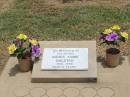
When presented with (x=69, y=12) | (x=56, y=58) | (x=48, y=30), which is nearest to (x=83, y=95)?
(x=56, y=58)

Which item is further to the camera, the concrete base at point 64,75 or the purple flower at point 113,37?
the purple flower at point 113,37

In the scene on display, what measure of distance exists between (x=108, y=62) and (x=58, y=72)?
2.42 ft

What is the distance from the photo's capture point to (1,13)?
24.8 feet

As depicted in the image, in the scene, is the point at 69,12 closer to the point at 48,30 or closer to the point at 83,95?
the point at 48,30

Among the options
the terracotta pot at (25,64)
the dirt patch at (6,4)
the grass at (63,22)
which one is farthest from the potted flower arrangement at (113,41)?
the dirt patch at (6,4)

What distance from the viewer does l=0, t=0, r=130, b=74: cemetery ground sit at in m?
6.51

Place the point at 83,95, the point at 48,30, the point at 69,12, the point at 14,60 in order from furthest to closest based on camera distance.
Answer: the point at 69,12
the point at 48,30
the point at 14,60
the point at 83,95

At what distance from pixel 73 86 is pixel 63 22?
8.97ft

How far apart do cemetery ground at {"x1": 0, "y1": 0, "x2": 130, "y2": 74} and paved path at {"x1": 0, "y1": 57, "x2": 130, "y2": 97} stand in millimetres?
1186

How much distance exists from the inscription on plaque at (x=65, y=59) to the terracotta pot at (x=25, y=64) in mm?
207

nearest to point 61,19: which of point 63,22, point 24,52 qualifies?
point 63,22

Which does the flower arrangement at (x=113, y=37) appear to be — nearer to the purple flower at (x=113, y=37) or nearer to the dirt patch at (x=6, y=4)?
the purple flower at (x=113, y=37)

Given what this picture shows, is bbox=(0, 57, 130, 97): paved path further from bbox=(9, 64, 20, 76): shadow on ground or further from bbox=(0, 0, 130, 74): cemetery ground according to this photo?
bbox=(0, 0, 130, 74): cemetery ground

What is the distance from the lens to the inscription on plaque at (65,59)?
4.55 m
